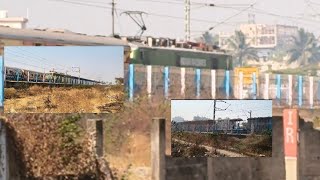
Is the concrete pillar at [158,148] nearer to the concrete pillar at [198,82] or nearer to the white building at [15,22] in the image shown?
the concrete pillar at [198,82]

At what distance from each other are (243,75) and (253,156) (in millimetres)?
14206

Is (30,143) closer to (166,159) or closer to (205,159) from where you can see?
(166,159)

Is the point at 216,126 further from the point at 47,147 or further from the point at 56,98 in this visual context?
the point at 47,147

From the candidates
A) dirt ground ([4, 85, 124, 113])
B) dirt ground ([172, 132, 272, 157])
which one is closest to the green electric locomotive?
dirt ground ([172, 132, 272, 157])

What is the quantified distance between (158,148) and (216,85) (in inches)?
594

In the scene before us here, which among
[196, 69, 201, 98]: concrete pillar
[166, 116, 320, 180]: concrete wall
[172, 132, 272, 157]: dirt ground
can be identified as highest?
[196, 69, 201, 98]: concrete pillar

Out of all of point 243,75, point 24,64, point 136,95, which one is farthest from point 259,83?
point 24,64

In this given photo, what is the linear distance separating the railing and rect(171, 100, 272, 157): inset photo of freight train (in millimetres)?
6524

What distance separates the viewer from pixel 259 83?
131ft

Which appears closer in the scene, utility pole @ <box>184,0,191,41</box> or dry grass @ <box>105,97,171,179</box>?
dry grass @ <box>105,97,171,179</box>

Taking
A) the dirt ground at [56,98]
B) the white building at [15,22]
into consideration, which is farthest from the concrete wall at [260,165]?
the white building at [15,22]

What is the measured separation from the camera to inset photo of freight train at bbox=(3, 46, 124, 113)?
22344 millimetres

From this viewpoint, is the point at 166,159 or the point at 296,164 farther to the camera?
the point at 296,164

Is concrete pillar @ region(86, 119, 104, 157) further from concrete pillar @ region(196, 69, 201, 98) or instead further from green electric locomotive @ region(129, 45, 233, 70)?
green electric locomotive @ region(129, 45, 233, 70)
